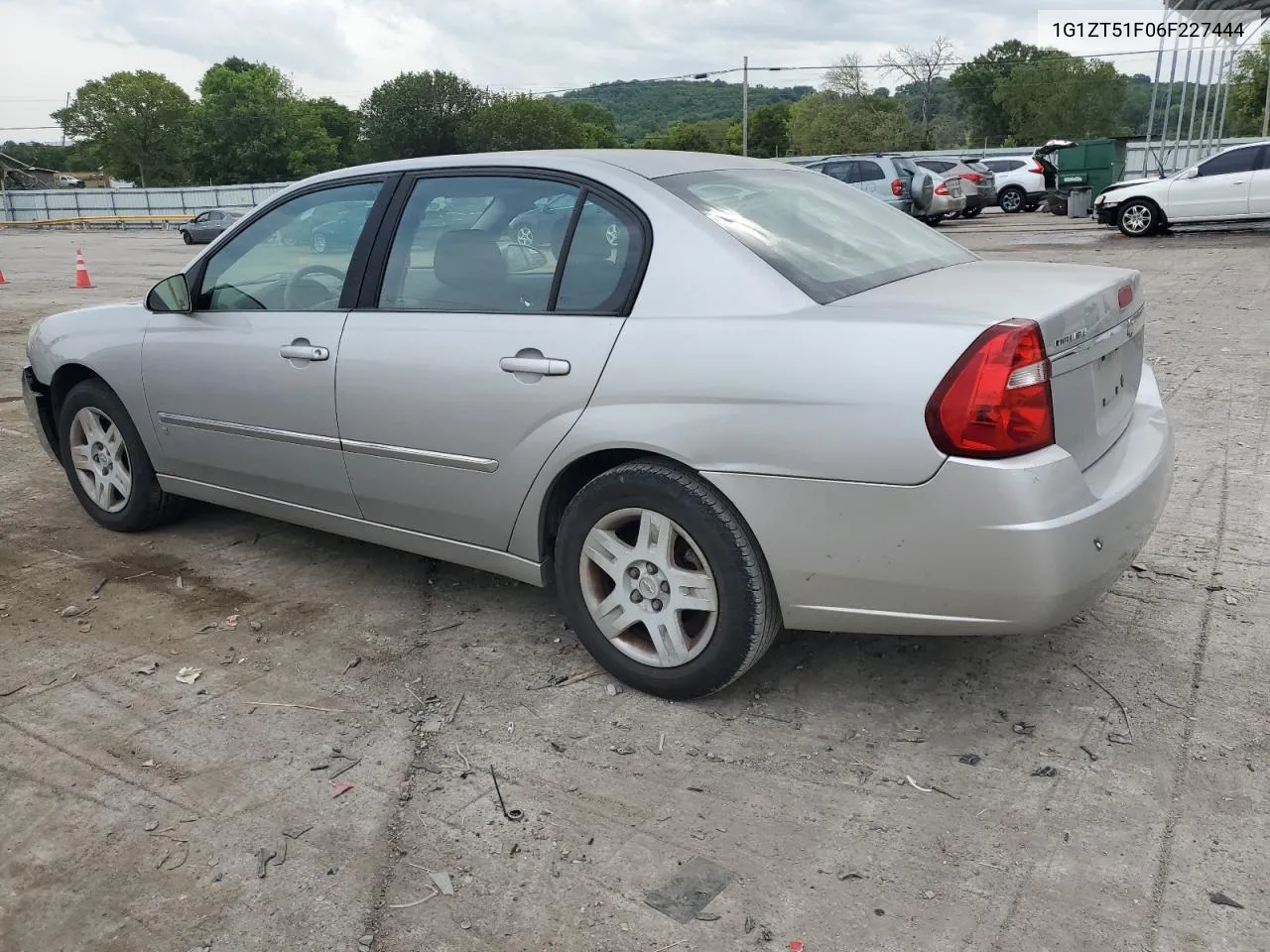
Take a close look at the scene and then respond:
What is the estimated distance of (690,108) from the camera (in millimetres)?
126312

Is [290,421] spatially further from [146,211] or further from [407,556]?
[146,211]

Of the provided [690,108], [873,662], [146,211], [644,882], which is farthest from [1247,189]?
[690,108]

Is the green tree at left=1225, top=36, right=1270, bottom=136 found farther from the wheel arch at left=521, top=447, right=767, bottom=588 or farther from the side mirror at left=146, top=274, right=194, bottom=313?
the wheel arch at left=521, top=447, right=767, bottom=588

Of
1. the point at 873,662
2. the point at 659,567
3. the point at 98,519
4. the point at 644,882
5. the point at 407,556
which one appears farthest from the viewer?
the point at 98,519

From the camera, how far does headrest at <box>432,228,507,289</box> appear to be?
3582 millimetres

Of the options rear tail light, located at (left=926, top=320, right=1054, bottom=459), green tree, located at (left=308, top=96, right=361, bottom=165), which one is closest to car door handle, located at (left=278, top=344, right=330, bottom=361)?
rear tail light, located at (left=926, top=320, right=1054, bottom=459)

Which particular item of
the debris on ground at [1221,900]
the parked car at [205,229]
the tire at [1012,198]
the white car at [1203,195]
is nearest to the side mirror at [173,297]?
the debris on ground at [1221,900]

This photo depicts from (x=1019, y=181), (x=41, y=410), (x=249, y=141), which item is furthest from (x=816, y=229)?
(x=249, y=141)

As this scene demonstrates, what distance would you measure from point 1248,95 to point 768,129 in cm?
3928

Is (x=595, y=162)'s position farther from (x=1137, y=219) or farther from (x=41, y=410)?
(x=1137, y=219)

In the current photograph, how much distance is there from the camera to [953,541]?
2730mm

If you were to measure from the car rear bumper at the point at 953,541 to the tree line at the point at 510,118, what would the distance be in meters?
71.0

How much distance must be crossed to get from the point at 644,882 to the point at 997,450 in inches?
53.6

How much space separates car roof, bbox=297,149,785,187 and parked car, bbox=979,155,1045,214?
89.4 ft
